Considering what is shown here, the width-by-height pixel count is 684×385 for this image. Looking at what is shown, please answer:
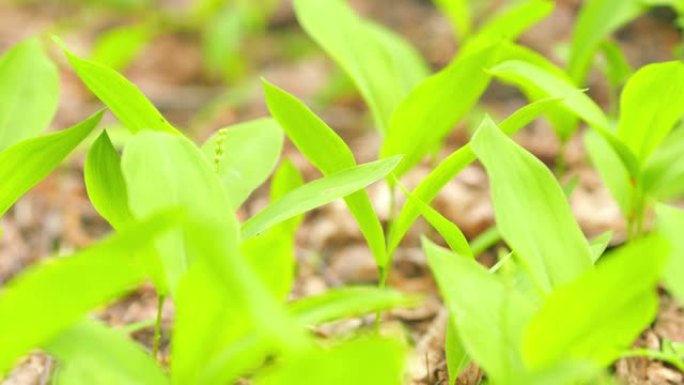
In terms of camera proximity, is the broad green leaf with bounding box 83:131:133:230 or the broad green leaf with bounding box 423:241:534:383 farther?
the broad green leaf with bounding box 83:131:133:230

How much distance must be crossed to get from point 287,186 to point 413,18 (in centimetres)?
213

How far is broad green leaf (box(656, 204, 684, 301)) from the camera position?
0.94 metres

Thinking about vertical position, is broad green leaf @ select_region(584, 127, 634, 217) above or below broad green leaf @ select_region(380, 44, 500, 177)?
below

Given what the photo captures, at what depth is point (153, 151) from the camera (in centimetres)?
97

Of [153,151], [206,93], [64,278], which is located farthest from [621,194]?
[206,93]

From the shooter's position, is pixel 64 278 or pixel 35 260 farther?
pixel 35 260

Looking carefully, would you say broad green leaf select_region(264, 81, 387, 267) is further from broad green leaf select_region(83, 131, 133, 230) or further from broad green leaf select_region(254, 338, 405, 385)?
broad green leaf select_region(254, 338, 405, 385)

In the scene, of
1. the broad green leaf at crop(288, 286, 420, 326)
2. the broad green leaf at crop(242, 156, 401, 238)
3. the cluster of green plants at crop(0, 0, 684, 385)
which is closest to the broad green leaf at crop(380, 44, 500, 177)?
the cluster of green plants at crop(0, 0, 684, 385)

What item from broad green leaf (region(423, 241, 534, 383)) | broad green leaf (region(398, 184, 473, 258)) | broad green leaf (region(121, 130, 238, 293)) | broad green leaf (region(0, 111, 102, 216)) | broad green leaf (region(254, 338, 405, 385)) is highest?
broad green leaf (region(0, 111, 102, 216))

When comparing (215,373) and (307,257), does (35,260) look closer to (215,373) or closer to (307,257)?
(307,257)

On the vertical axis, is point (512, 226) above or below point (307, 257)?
below

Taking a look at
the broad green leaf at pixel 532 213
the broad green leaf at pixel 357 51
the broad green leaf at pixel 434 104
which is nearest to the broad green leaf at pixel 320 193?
the broad green leaf at pixel 532 213

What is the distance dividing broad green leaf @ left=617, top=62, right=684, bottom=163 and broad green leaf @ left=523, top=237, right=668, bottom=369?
0.48 m

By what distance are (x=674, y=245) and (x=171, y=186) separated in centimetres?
55
